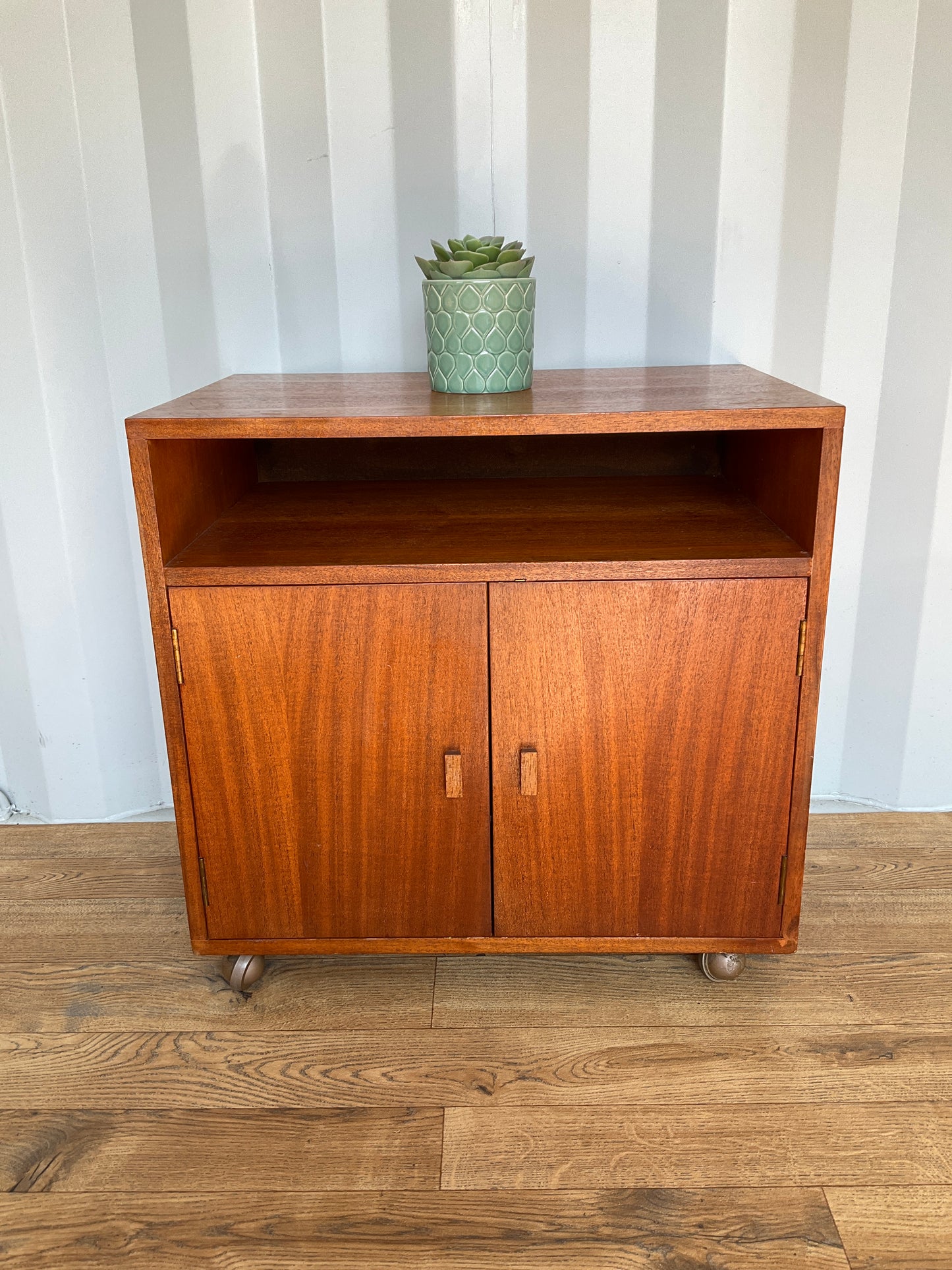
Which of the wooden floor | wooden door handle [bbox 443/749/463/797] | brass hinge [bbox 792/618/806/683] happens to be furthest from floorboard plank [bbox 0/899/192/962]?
brass hinge [bbox 792/618/806/683]

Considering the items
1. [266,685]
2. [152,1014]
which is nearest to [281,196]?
[266,685]

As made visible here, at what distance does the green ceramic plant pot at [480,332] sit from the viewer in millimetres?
1371

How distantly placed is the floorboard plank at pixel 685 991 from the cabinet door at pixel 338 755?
0.13 metres

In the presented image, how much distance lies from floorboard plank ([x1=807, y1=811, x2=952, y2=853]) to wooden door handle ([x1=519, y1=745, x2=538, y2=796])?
0.74 meters

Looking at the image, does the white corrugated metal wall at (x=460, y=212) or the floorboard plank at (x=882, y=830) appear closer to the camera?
the white corrugated metal wall at (x=460, y=212)

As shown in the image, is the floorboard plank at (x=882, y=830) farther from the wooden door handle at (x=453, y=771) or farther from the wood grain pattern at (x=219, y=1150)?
the wood grain pattern at (x=219, y=1150)

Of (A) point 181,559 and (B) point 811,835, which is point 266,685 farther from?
(B) point 811,835

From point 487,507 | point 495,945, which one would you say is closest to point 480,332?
point 487,507

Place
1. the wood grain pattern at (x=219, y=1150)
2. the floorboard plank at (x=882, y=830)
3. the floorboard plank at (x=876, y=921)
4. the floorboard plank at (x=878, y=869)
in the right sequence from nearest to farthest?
the wood grain pattern at (x=219, y=1150) → the floorboard plank at (x=876, y=921) → the floorboard plank at (x=878, y=869) → the floorboard plank at (x=882, y=830)

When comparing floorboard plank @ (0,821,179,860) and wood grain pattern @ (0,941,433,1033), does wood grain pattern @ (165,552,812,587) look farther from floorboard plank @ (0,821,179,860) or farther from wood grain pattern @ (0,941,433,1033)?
floorboard plank @ (0,821,179,860)

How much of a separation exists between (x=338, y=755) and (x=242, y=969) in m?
0.38

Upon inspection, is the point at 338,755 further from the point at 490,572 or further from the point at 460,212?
the point at 460,212

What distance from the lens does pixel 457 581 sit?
1267mm

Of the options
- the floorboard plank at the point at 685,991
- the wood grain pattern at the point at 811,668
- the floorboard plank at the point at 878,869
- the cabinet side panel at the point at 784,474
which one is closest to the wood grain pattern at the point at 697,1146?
the floorboard plank at the point at 685,991
